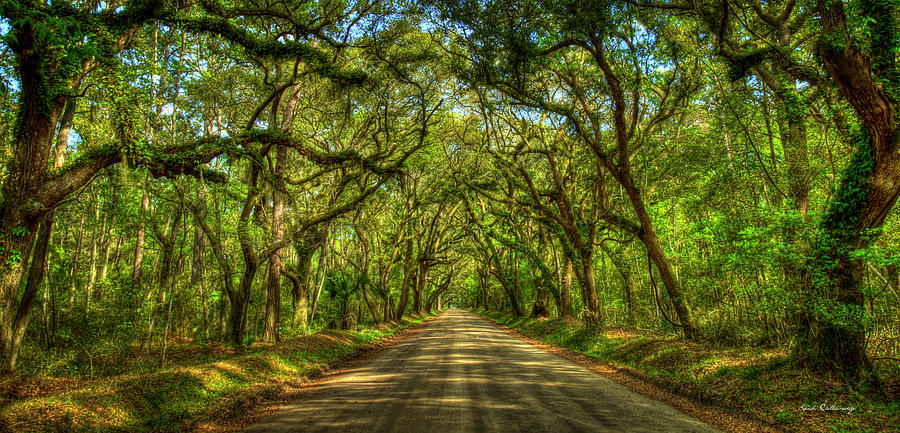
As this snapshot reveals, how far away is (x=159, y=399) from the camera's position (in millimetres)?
5551

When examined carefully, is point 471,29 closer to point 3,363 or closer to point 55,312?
point 3,363

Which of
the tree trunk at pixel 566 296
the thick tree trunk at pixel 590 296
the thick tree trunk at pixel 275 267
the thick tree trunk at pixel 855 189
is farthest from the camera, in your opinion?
the tree trunk at pixel 566 296

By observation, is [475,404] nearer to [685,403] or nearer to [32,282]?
[685,403]

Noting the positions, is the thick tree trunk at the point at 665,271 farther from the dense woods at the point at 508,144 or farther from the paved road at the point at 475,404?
the paved road at the point at 475,404

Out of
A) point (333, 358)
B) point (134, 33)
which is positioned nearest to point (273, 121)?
point (134, 33)

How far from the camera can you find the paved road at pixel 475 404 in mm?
4816

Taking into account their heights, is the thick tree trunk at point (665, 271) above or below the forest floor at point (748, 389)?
above

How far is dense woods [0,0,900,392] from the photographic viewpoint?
18.5ft

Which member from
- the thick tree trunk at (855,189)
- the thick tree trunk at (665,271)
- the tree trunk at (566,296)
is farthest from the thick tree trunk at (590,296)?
the thick tree trunk at (855,189)

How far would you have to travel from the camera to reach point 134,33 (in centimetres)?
757

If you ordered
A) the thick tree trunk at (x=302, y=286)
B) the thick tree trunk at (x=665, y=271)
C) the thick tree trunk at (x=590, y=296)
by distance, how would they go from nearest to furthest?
the thick tree trunk at (x=665, y=271) < the thick tree trunk at (x=590, y=296) < the thick tree trunk at (x=302, y=286)

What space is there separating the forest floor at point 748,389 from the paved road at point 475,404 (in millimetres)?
646

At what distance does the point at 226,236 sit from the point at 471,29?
9.87m

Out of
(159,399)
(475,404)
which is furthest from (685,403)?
(159,399)
